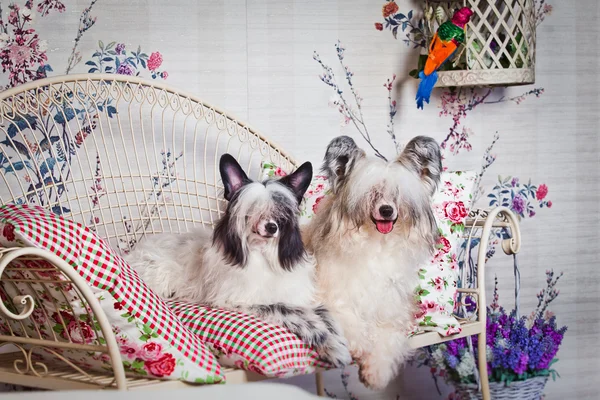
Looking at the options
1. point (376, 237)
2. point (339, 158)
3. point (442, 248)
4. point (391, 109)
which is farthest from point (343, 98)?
point (376, 237)

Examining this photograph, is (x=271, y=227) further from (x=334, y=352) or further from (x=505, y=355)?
(x=505, y=355)

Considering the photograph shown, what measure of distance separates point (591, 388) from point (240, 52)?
7.66 feet

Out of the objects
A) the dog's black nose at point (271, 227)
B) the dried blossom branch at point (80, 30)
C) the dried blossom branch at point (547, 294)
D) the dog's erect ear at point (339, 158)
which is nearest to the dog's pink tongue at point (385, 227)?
the dog's erect ear at point (339, 158)

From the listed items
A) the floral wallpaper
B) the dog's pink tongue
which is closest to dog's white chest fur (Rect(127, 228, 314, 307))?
the dog's pink tongue

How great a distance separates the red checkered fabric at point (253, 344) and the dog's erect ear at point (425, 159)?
66 cm

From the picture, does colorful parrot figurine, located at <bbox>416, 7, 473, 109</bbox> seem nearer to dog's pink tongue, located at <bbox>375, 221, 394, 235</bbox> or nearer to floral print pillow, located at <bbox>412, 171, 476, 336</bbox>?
floral print pillow, located at <bbox>412, 171, 476, 336</bbox>

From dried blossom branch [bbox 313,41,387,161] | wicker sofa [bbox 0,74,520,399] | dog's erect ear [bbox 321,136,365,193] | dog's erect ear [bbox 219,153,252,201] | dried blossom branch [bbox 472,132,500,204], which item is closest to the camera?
dog's erect ear [bbox 219,153,252,201]

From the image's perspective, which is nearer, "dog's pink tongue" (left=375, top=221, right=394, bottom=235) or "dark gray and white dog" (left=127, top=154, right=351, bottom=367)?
"dark gray and white dog" (left=127, top=154, right=351, bottom=367)

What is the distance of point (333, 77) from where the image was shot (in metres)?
3.47

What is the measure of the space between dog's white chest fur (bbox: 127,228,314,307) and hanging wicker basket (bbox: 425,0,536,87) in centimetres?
133

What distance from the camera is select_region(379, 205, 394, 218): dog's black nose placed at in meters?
2.37

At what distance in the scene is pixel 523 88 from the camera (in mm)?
3766

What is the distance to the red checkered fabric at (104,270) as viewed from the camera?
1925mm

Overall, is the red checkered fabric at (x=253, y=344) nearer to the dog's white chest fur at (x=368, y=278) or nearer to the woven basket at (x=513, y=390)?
the dog's white chest fur at (x=368, y=278)
